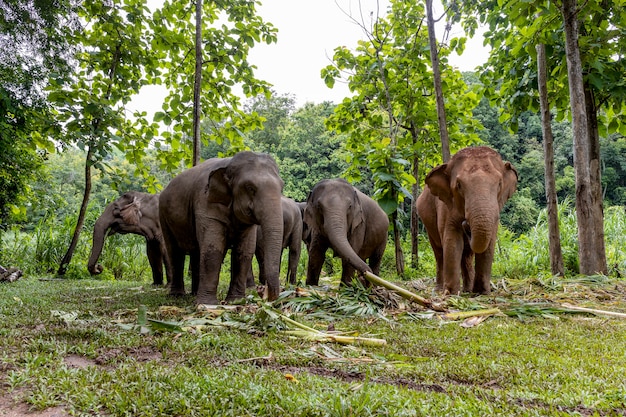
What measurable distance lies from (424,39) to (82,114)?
24.9 ft

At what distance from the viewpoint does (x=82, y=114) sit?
806 centimetres

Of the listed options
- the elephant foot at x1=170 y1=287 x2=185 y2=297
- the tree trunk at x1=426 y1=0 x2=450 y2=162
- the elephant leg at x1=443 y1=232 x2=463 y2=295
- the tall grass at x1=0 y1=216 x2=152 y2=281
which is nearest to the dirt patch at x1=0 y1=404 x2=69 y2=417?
the elephant foot at x1=170 y1=287 x2=185 y2=297

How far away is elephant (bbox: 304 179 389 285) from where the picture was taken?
6043 millimetres

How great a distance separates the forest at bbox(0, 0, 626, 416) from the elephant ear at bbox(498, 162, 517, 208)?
126 centimetres

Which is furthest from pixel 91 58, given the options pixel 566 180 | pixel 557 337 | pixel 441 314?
pixel 566 180

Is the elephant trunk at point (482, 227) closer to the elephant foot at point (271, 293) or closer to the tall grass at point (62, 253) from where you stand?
the elephant foot at point (271, 293)

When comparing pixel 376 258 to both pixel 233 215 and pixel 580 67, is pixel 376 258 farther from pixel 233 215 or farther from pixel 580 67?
pixel 580 67

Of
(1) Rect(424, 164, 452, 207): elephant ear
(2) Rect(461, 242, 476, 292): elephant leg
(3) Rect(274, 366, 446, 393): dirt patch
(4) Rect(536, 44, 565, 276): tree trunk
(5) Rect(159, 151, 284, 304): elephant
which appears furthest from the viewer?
(4) Rect(536, 44, 565, 276): tree trunk

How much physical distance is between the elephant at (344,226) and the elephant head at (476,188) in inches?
47.5

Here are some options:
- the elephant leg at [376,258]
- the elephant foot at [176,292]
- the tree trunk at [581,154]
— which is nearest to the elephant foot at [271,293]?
the elephant foot at [176,292]

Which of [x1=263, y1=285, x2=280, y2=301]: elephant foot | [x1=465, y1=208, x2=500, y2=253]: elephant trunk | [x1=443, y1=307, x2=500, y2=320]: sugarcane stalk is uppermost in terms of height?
[x1=465, y1=208, x2=500, y2=253]: elephant trunk

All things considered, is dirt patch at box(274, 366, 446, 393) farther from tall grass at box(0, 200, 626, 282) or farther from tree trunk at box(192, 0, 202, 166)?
tall grass at box(0, 200, 626, 282)

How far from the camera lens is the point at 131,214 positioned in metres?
9.47

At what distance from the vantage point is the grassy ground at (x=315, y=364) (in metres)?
1.90
